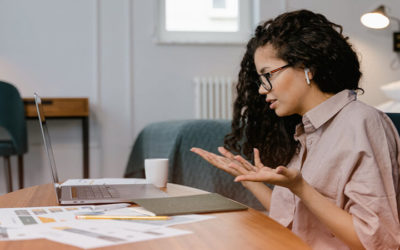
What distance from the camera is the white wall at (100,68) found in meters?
3.55

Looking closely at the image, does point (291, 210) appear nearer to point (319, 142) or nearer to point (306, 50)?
point (319, 142)

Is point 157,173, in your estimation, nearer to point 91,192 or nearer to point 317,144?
point 91,192

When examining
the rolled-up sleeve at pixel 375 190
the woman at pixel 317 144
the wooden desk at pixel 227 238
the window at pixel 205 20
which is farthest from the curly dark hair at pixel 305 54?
the window at pixel 205 20

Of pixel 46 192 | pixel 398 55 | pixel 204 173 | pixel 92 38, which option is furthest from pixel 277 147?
pixel 398 55

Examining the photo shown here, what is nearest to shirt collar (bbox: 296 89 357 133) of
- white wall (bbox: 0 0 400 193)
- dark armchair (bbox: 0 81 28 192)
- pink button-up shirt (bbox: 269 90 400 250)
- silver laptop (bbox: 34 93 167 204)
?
pink button-up shirt (bbox: 269 90 400 250)

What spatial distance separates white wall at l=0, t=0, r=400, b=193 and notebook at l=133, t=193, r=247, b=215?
2.87 metres

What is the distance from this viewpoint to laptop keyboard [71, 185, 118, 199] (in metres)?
0.91

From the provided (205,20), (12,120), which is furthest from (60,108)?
(205,20)

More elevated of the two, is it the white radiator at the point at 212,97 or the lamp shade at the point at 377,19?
the lamp shade at the point at 377,19

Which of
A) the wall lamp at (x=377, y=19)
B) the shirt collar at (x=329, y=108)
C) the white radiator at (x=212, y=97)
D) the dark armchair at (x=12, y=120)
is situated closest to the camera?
the shirt collar at (x=329, y=108)

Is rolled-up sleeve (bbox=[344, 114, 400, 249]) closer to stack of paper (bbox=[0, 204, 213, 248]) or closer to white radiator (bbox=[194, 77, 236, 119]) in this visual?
stack of paper (bbox=[0, 204, 213, 248])

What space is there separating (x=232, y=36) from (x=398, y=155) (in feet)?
10.3

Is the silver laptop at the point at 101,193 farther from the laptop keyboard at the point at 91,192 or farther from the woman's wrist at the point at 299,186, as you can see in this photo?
the woman's wrist at the point at 299,186

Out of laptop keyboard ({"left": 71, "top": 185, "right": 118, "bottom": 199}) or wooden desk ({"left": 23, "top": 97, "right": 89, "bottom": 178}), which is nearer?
laptop keyboard ({"left": 71, "top": 185, "right": 118, "bottom": 199})
